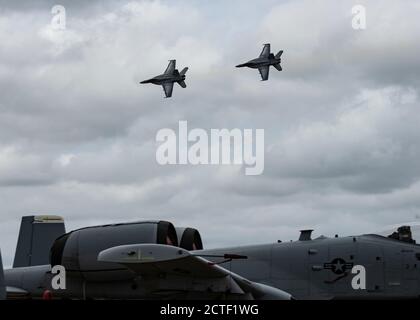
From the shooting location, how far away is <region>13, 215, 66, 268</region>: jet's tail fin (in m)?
26.1

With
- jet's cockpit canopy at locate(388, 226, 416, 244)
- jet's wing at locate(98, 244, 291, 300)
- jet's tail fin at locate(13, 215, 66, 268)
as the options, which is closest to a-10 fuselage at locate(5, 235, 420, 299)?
jet's cockpit canopy at locate(388, 226, 416, 244)

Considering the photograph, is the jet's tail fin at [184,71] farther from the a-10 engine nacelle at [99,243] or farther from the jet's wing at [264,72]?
the a-10 engine nacelle at [99,243]

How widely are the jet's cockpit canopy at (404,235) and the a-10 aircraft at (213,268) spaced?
2cm

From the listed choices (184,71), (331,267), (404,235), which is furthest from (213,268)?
(184,71)

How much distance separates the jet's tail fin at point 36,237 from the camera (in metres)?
26.1

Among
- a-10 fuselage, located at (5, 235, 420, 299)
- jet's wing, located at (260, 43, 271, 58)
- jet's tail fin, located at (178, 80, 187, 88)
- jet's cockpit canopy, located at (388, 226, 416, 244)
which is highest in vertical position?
jet's wing, located at (260, 43, 271, 58)

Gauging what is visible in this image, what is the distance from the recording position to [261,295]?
1486cm

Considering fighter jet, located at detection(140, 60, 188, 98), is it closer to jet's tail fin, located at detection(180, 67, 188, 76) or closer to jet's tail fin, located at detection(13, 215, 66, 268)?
jet's tail fin, located at detection(180, 67, 188, 76)

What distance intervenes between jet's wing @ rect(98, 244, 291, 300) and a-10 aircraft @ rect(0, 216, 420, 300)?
2 centimetres

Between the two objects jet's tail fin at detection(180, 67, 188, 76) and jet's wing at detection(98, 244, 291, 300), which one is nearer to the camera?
jet's wing at detection(98, 244, 291, 300)
